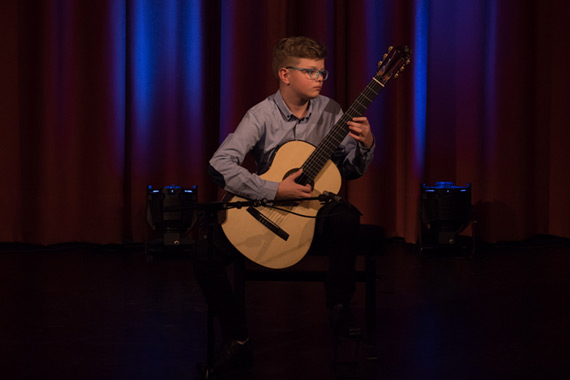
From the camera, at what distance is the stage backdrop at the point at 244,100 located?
15.1 feet

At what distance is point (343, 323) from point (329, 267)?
0.20 m

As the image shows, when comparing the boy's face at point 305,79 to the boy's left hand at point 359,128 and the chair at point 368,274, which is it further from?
the chair at point 368,274

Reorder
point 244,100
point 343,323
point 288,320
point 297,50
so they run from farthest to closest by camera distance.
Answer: point 244,100
point 288,320
point 297,50
point 343,323

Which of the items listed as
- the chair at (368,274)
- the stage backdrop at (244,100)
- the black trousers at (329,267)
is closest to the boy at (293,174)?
the black trousers at (329,267)

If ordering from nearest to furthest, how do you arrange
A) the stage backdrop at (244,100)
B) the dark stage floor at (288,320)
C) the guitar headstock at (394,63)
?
the guitar headstock at (394,63) < the dark stage floor at (288,320) < the stage backdrop at (244,100)

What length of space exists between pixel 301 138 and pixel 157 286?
1.51m

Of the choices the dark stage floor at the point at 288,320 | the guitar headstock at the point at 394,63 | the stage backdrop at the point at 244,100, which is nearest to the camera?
the guitar headstock at the point at 394,63

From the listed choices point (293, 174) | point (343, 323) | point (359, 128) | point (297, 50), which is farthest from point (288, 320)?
point (297, 50)

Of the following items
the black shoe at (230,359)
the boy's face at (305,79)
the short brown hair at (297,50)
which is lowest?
the black shoe at (230,359)

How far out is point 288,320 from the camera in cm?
298

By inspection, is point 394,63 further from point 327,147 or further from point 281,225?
point 281,225

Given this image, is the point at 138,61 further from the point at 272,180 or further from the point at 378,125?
the point at 272,180

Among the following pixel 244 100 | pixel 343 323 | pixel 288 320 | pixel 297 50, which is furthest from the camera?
pixel 244 100

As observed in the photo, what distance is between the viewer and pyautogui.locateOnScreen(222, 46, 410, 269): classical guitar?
2.33 m
